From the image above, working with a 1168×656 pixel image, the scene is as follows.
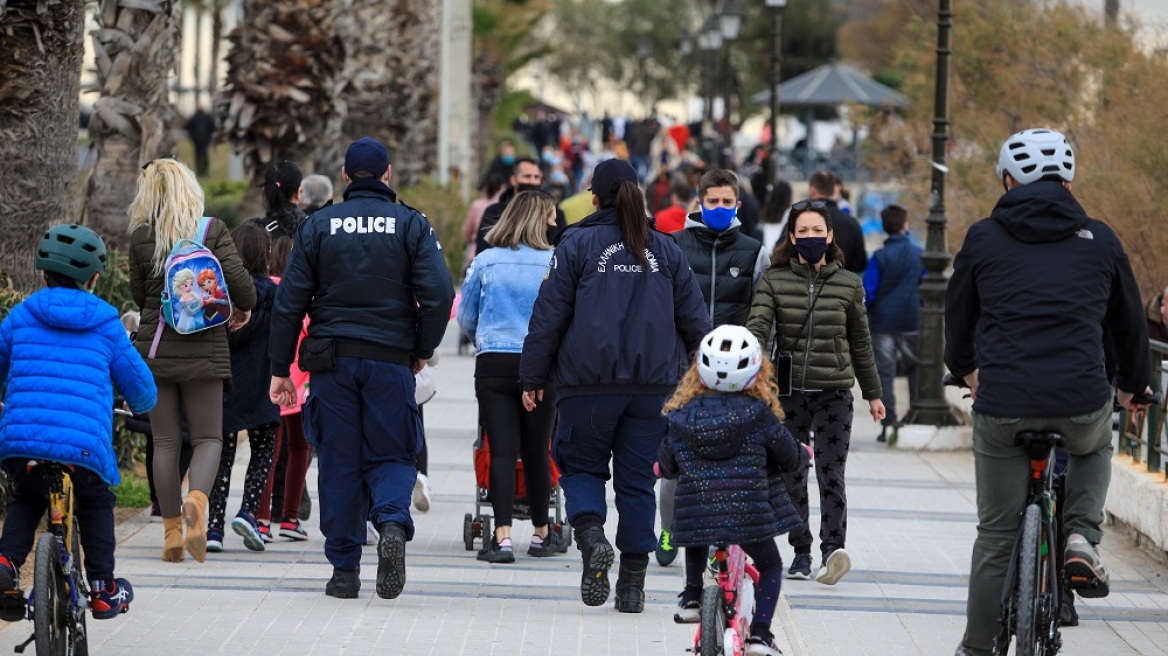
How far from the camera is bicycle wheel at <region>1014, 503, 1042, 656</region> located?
561 cm

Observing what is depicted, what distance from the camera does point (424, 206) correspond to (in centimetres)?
2294

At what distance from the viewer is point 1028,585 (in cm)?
562

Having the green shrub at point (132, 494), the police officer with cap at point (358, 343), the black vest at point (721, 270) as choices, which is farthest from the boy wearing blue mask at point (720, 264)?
the green shrub at point (132, 494)

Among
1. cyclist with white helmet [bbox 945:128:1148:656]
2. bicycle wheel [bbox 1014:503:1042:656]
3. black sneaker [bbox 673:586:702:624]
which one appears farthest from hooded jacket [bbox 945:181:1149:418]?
black sneaker [bbox 673:586:702:624]

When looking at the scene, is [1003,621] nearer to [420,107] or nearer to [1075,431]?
[1075,431]

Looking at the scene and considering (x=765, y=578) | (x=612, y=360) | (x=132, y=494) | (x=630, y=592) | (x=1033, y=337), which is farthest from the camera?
(x=132, y=494)

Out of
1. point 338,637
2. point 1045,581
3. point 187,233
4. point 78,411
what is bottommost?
point 338,637

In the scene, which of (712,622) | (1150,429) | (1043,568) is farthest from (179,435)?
(1150,429)

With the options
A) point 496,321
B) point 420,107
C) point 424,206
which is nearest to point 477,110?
point 420,107

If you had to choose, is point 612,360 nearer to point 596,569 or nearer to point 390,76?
point 596,569

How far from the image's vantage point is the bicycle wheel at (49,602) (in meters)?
5.52

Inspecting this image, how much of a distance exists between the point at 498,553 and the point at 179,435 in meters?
1.57

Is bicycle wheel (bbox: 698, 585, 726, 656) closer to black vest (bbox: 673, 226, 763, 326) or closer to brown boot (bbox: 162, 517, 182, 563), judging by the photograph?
black vest (bbox: 673, 226, 763, 326)

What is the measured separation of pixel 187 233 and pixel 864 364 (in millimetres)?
3117
